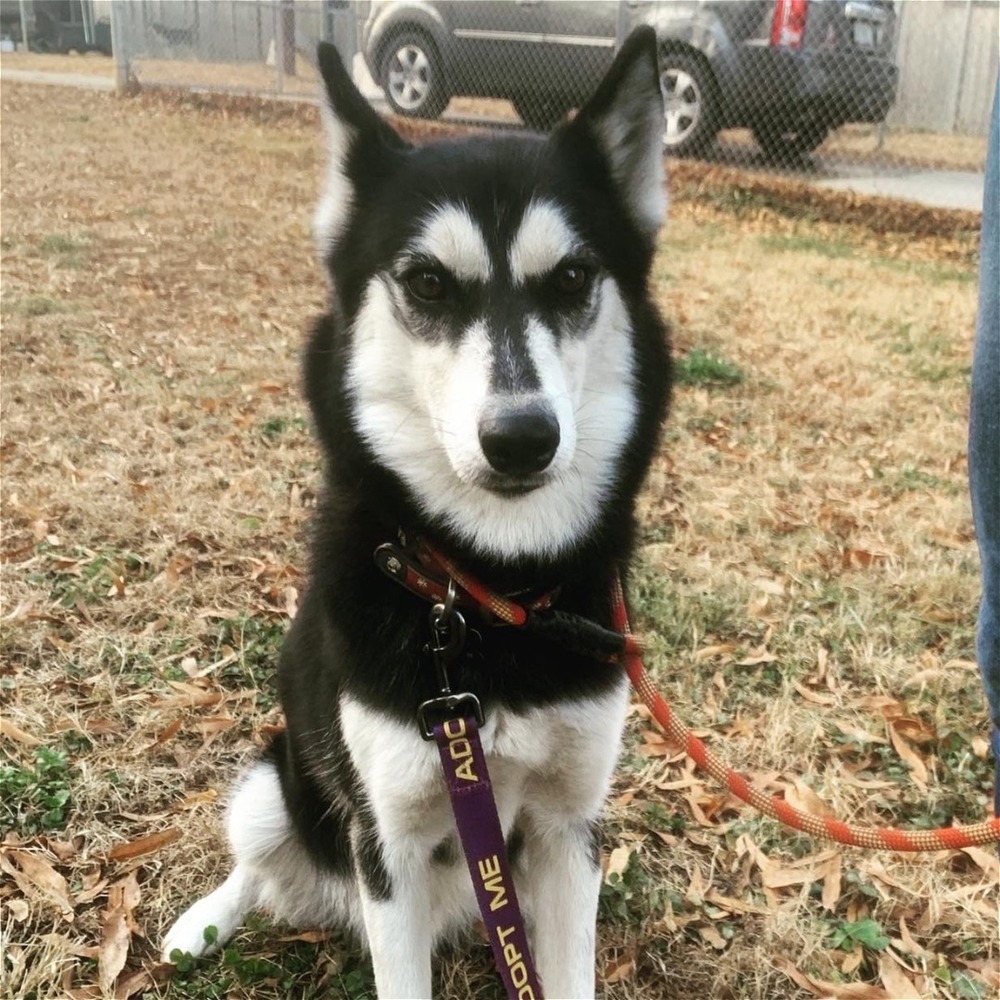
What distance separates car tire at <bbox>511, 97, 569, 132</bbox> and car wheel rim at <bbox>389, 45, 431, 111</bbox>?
3.04 feet

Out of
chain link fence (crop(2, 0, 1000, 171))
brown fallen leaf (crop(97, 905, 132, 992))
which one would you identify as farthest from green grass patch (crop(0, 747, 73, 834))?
chain link fence (crop(2, 0, 1000, 171))

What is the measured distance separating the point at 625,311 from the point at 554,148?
0.34 metres

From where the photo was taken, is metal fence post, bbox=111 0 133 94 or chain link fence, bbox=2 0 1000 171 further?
metal fence post, bbox=111 0 133 94

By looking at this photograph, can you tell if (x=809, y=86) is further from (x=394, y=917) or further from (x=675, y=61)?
(x=394, y=917)

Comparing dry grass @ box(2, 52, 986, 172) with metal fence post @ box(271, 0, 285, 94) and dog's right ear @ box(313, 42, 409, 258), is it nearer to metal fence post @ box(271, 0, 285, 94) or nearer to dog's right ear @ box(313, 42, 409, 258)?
metal fence post @ box(271, 0, 285, 94)

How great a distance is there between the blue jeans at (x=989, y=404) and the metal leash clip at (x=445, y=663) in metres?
0.81

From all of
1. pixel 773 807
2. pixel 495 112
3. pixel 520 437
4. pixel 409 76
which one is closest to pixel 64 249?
pixel 409 76

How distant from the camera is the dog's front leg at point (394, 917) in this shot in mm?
1710

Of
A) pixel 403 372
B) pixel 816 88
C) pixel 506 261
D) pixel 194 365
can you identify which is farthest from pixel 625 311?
pixel 816 88

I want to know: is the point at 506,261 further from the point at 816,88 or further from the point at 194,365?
the point at 816,88

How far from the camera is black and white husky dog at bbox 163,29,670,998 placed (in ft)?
5.54

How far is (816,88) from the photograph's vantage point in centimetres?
851

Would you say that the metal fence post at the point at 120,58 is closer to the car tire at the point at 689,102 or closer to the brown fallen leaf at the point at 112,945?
the car tire at the point at 689,102

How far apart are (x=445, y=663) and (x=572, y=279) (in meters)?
0.74
